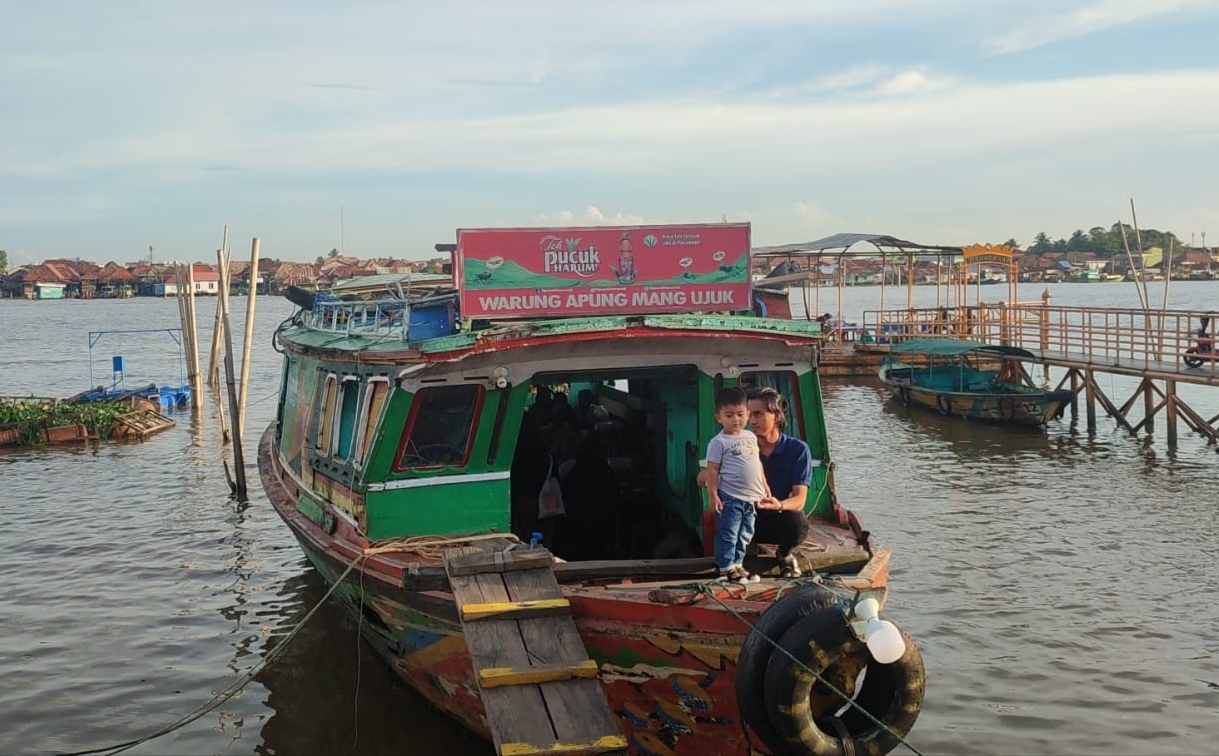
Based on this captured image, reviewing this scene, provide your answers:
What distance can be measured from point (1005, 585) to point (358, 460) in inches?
277

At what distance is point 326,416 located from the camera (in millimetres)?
9281

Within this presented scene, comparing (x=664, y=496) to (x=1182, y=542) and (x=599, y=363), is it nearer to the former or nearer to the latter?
(x=599, y=363)

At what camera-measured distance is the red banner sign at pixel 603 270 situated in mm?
7328

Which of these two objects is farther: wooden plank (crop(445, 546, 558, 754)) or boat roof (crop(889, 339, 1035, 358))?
boat roof (crop(889, 339, 1035, 358))

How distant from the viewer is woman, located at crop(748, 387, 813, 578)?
6.77 meters

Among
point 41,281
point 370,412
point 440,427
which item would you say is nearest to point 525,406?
point 440,427

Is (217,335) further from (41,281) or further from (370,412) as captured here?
(41,281)

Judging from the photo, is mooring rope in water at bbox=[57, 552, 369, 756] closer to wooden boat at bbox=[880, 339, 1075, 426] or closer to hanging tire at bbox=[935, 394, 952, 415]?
wooden boat at bbox=[880, 339, 1075, 426]

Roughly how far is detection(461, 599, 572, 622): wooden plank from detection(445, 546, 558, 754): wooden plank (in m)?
0.04

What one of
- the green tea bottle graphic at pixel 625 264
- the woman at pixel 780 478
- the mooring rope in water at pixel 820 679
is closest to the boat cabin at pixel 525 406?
the green tea bottle graphic at pixel 625 264

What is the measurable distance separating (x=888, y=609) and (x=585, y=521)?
3.65 meters

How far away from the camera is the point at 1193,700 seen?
8.71 metres

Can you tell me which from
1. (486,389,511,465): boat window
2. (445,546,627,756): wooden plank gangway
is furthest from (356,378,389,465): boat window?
(445,546,627,756): wooden plank gangway

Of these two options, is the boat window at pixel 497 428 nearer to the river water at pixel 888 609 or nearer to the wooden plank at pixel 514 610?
the wooden plank at pixel 514 610
